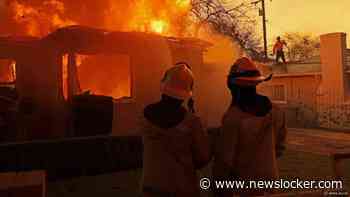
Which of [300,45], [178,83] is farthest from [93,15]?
[300,45]

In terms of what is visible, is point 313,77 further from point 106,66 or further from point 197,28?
point 106,66

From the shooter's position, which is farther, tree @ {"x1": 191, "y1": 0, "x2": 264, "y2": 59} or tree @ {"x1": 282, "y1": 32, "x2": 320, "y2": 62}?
tree @ {"x1": 282, "y1": 32, "x2": 320, "y2": 62}

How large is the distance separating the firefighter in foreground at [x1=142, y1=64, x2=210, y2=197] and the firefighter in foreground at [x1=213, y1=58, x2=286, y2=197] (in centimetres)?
15

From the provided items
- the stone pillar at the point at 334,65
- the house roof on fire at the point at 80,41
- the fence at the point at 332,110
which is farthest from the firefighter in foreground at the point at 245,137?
the stone pillar at the point at 334,65

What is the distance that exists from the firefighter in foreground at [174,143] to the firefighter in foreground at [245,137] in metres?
0.15

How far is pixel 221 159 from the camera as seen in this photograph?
3.27 metres

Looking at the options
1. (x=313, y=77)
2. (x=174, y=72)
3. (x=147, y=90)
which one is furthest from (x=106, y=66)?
(x=174, y=72)

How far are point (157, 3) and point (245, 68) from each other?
14395 mm

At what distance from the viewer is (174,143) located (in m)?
3.20

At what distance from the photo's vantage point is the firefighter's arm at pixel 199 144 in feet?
10.6

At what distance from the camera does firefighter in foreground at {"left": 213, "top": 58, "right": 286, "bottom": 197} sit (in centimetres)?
324

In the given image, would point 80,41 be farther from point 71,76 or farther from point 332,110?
point 332,110

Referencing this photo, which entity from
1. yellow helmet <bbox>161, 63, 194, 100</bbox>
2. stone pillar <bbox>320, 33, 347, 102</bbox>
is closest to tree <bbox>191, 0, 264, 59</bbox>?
stone pillar <bbox>320, 33, 347, 102</bbox>

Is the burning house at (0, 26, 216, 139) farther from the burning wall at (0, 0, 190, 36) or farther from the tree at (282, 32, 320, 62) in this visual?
the tree at (282, 32, 320, 62)
